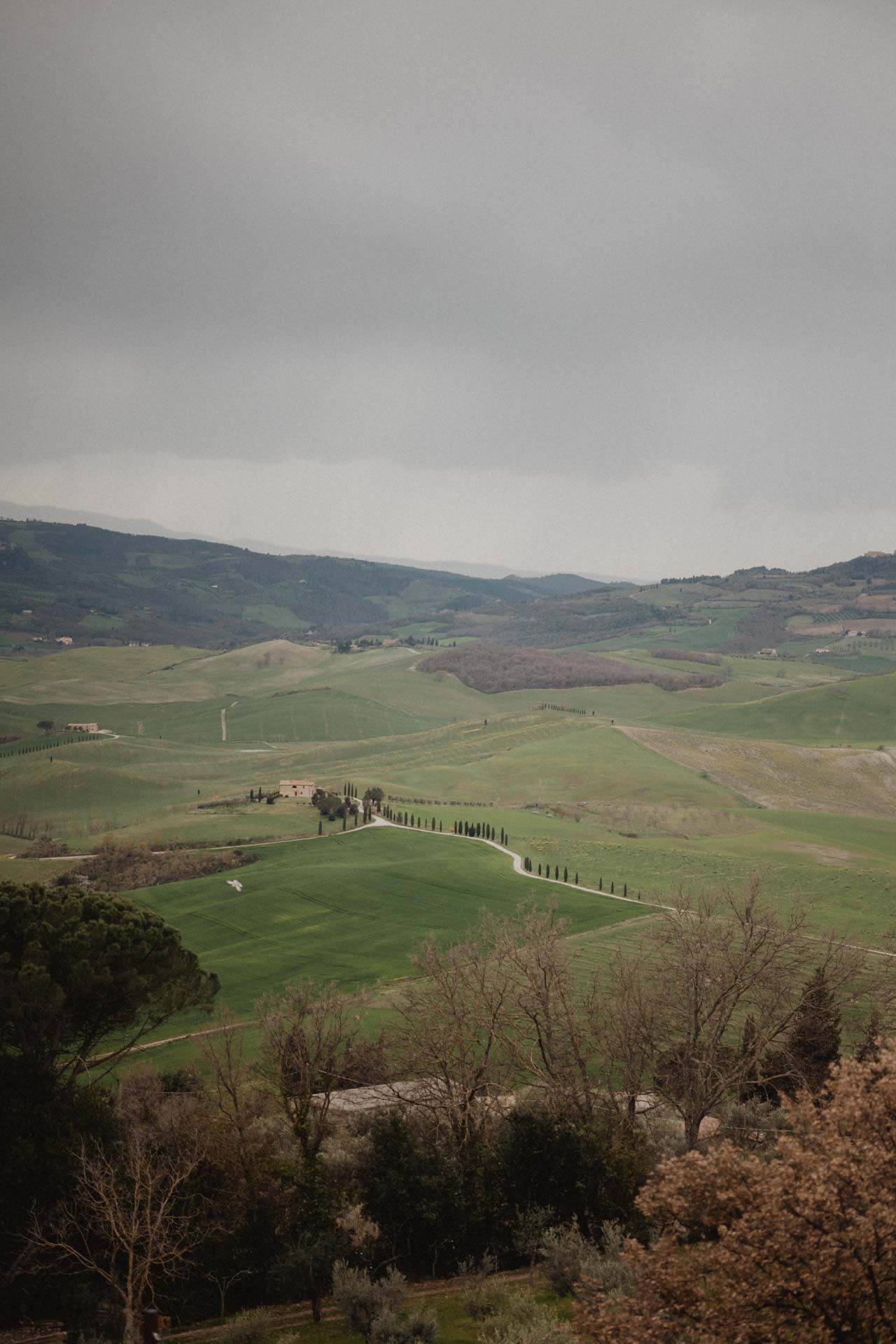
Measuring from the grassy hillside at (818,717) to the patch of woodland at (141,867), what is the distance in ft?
352

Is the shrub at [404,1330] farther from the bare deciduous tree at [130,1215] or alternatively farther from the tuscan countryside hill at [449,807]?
the tuscan countryside hill at [449,807]

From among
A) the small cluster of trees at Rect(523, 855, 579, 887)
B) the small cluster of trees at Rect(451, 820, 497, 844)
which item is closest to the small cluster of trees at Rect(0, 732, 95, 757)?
the small cluster of trees at Rect(451, 820, 497, 844)

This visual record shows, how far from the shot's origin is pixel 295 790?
110 meters

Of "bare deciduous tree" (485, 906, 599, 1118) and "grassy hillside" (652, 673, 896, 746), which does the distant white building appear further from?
"grassy hillside" (652, 673, 896, 746)

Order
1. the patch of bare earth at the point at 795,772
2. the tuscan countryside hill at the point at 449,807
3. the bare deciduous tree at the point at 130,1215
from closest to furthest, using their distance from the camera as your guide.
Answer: the bare deciduous tree at the point at 130,1215, the tuscan countryside hill at the point at 449,807, the patch of bare earth at the point at 795,772

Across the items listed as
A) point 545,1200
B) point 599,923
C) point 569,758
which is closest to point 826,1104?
point 545,1200

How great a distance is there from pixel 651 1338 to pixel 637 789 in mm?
106587

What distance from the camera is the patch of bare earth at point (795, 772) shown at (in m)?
116

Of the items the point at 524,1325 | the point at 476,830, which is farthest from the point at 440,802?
the point at 524,1325

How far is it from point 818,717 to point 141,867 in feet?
430

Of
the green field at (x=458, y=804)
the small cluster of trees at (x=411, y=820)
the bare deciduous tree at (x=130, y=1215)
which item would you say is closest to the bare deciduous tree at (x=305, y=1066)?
the bare deciduous tree at (x=130, y=1215)

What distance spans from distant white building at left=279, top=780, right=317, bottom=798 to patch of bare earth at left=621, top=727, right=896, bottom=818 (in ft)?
179

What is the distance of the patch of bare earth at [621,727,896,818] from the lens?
115875 millimetres

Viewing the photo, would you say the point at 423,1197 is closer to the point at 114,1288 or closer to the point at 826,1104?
the point at 114,1288
